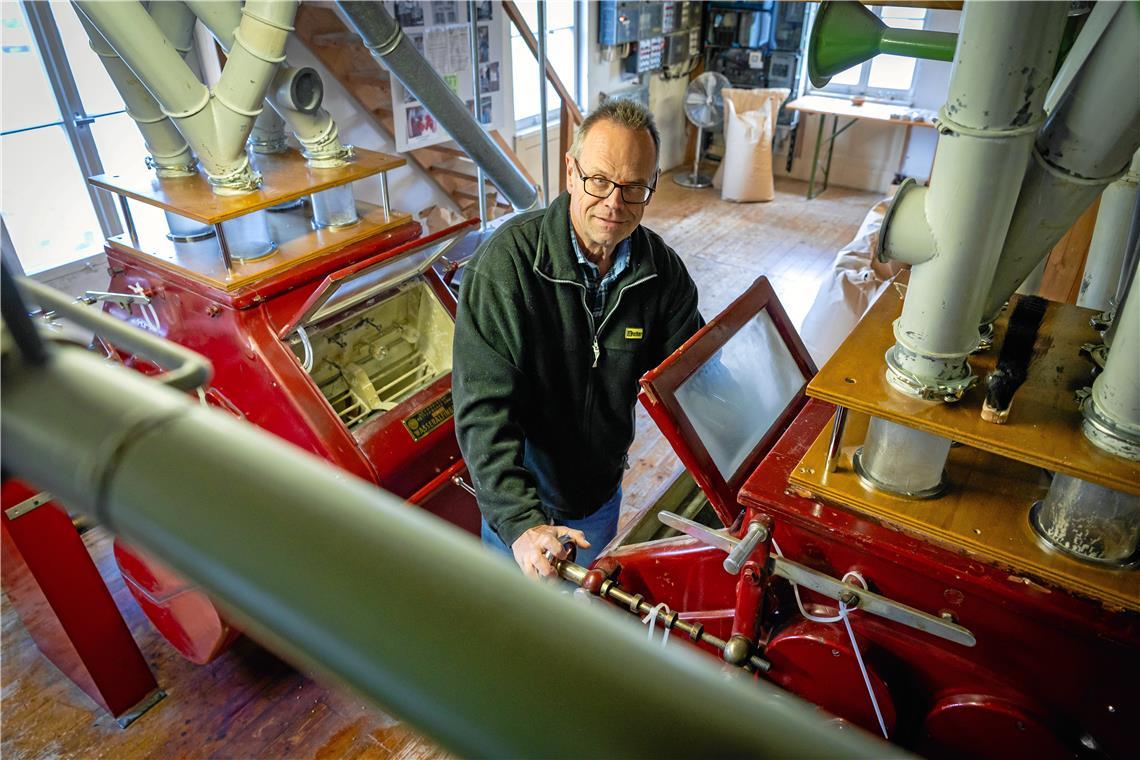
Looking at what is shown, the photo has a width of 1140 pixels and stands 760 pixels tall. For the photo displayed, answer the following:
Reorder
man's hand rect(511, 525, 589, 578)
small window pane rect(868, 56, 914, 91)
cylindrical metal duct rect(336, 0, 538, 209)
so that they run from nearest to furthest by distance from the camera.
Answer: man's hand rect(511, 525, 589, 578) < cylindrical metal duct rect(336, 0, 538, 209) < small window pane rect(868, 56, 914, 91)

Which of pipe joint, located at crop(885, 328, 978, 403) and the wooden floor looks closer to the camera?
pipe joint, located at crop(885, 328, 978, 403)

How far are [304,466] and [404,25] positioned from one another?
163 inches

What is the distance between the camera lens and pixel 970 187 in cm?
81

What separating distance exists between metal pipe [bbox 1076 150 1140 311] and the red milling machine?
1.57 m

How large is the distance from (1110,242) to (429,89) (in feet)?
6.97

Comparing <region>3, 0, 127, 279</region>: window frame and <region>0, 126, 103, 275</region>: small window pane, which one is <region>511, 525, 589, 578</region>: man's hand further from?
<region>0, 126, 103, 275</region>: small window pane

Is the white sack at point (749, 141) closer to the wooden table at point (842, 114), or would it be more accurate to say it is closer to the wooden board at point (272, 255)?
the wooden table at point (842, 114)

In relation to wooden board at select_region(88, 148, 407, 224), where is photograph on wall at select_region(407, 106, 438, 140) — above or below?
below

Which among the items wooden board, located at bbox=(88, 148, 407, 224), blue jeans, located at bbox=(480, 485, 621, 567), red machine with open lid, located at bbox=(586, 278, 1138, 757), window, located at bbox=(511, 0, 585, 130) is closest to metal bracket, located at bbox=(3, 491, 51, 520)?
wooden board, located at bbox=(88, 148, 407, 224)

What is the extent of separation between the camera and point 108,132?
306cm

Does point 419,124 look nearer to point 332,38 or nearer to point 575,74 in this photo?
point 332,38

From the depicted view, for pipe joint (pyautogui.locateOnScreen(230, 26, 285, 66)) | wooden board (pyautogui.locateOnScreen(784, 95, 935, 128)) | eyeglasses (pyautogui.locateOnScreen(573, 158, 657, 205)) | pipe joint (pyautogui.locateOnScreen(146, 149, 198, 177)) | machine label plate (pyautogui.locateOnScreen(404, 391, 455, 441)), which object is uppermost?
pipe joint (pyautogui.locateOnScreen(230, 26, 285, 66))

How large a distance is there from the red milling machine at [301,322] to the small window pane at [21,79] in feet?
2.83

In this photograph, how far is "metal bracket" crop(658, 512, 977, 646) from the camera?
1.02 m
